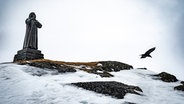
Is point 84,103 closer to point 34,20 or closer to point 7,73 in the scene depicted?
point 7,73

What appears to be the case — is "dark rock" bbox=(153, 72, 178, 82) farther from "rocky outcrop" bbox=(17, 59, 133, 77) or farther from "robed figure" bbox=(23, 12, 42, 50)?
"robed figure" bbox=(23, 12, 42, 50)

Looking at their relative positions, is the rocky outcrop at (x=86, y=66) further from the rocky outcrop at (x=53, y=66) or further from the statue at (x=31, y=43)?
the statue at (x=31, y=43)

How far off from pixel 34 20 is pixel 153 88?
15.6 m

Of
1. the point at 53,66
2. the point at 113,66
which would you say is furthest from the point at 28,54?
the point at 113,66

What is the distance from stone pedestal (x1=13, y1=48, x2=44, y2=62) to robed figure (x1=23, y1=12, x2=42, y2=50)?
2.11ft

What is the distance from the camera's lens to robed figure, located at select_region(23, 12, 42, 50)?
2784 centimetres

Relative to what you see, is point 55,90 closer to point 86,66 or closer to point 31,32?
point 86,66

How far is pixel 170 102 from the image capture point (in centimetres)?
1552

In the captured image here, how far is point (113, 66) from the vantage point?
83.5 feet

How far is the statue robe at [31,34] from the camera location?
27.8m

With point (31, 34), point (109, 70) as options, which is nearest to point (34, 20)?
point (31, 34)

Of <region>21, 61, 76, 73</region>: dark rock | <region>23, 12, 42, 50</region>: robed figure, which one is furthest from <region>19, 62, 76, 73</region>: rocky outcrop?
<region>23, 12, 42, 50</region>: robed figure

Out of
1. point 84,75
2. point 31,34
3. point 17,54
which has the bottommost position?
point 84,75

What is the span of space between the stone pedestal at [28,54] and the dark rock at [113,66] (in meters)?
6.33
